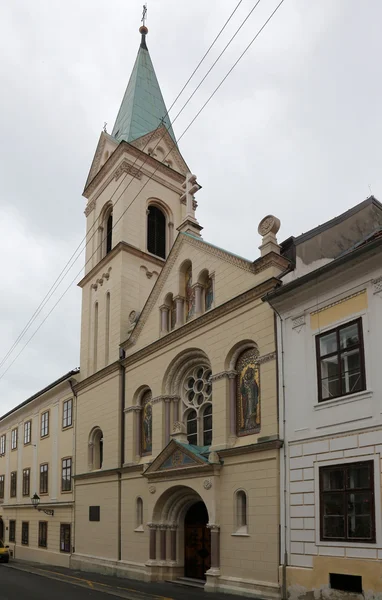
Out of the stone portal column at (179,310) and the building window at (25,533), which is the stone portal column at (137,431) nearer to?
the stone portal column at (179,310)

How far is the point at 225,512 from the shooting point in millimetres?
18203

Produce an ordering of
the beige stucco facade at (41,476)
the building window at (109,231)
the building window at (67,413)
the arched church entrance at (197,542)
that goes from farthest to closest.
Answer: the building window at (67,413), the building window at (109,231), the beige stucco facade at (41,476), the arched church entrance at (197,542)

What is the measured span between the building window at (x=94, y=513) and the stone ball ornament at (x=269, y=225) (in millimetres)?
13939

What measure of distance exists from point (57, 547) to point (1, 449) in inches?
640

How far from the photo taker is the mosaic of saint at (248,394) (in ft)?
59.7

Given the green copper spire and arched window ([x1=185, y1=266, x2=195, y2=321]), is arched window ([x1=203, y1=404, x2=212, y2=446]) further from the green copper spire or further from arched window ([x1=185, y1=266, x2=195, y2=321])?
the green copper spire

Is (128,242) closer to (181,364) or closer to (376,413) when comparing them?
(181,364)

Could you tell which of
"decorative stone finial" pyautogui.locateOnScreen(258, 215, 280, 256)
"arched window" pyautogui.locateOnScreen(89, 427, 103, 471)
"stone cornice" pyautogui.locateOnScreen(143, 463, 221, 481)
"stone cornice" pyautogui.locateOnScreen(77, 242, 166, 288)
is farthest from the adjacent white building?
"arched window" pyautogui.locateOnScreen(89, 427, 103, 471)

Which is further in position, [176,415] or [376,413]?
[176,415]

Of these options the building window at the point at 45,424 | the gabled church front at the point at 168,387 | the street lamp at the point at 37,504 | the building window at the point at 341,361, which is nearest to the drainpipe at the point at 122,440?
the gabled church front at the point at 168,387

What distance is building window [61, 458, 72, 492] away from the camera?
29.3 metres

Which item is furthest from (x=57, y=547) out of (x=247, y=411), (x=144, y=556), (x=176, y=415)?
(x=247, y=411)

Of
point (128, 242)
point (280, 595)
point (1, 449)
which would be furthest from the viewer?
point (1, 449)

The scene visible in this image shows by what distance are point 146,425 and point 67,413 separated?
8.79 metres
